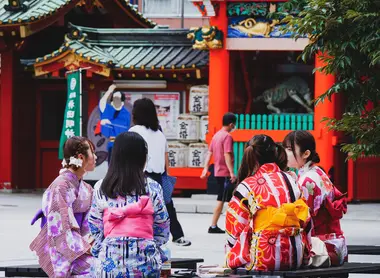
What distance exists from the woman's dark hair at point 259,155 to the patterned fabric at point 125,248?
1.37 meters

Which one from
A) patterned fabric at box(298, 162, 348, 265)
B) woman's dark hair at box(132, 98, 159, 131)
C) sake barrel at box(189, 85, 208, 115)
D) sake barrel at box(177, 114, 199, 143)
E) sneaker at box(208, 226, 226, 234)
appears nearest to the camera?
patterned fabric at box(298, 162, 348, 265)

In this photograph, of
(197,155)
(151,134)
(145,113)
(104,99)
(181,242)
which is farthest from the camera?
(104,99)

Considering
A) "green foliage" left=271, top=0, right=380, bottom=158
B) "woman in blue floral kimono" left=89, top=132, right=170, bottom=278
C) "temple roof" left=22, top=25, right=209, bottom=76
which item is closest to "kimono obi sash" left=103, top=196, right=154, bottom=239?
"woman in blue floral kimono" left=89, top=132, right=170, bottom=278

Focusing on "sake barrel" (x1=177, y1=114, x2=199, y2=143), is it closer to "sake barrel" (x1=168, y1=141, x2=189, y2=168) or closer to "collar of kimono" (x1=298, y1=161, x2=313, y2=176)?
"sake barrel" (x1=168, y1=141, x2=189, y2=168)

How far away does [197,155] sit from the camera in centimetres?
2617

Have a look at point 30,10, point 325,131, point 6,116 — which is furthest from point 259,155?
point 6,116

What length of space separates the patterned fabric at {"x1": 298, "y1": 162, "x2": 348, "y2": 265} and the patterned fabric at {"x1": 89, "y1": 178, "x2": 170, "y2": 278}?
88.8 inches

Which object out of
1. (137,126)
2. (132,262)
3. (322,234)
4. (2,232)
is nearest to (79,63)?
(2,232)

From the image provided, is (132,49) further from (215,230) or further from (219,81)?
(215,230)

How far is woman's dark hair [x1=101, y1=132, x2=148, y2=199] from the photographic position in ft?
24.3

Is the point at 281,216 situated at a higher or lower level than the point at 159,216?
lower

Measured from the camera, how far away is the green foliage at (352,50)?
1540cm

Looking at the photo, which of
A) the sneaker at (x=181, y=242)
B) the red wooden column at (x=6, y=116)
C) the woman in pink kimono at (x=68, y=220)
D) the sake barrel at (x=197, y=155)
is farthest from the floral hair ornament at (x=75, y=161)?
the red wooden column at (x=6, y=116)

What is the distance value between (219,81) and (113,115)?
296 cm
